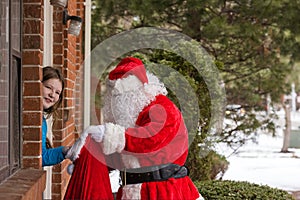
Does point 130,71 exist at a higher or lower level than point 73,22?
lower

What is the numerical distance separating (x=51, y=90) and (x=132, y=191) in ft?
2.86

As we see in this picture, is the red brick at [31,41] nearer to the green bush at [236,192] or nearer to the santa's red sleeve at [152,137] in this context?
the santa's red sleeve at [152,137]

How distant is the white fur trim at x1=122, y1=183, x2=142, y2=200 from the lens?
3.14m

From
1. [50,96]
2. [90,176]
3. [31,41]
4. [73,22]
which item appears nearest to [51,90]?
[50,96]

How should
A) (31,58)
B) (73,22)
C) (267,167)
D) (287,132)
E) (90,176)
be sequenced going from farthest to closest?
(287,132)
(267,167)
(73,22)
(31,58)
(90,176)

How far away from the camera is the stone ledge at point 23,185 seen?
2721mm

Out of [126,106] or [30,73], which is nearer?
[126,106]

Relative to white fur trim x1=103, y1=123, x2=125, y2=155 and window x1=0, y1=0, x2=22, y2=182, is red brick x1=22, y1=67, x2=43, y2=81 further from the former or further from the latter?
white fur trim x1=103, y1=123, x2=125, y2=155

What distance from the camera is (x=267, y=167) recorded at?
508 inches

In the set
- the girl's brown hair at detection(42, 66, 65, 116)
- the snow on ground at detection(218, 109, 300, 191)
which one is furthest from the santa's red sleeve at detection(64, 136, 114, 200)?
the snow on ground at detection(218, 109, 300, 191)

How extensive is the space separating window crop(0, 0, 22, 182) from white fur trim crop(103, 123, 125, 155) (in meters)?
0.47

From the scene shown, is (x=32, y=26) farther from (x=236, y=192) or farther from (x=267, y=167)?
(x=267, y=167)

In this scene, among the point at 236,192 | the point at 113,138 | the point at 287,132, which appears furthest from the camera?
the point at 287,132

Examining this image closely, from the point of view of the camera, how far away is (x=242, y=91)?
10383 millimetres
